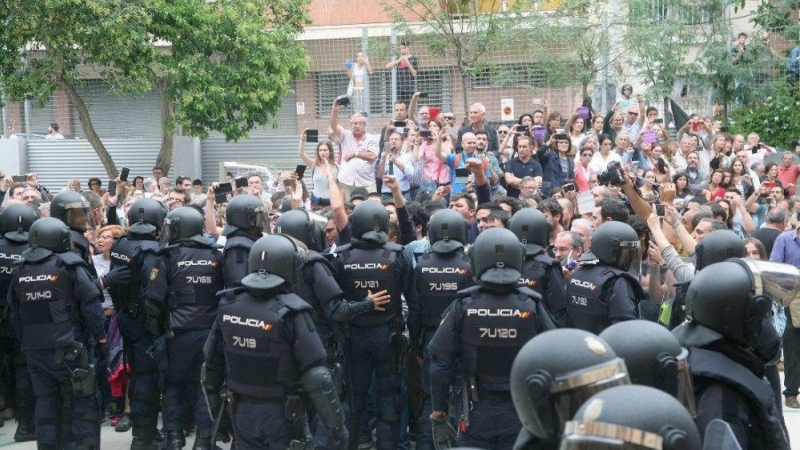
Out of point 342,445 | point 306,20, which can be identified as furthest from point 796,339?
point 306,20

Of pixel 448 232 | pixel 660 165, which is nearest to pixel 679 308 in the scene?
pixel 448 232

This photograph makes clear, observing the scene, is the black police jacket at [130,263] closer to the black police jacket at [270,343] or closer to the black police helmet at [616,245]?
the black police jacket at [270,343]

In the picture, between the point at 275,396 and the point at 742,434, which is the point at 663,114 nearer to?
the point at 275,396

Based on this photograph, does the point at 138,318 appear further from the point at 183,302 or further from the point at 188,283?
the point at 188,283

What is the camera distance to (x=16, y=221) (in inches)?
371

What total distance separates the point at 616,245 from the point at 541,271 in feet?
2.78

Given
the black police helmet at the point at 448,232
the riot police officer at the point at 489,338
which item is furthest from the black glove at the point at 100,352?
the riot police officer at the point at 489,338

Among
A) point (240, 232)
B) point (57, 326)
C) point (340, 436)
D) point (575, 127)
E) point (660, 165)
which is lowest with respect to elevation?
point (340, 436)

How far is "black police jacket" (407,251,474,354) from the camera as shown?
8.14m

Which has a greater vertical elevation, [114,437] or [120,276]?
[120,276]

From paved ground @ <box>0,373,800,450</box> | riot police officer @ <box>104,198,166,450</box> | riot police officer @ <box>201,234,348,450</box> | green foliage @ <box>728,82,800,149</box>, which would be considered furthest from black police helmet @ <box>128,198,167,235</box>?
green foliage @ <box>728,82,800,149</box>

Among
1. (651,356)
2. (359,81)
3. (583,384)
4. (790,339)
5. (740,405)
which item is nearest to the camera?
(583,384)

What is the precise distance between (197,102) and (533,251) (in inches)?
531

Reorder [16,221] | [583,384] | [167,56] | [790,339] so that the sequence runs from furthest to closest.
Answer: [167,56], [790,339], [16,221], [583,384]
